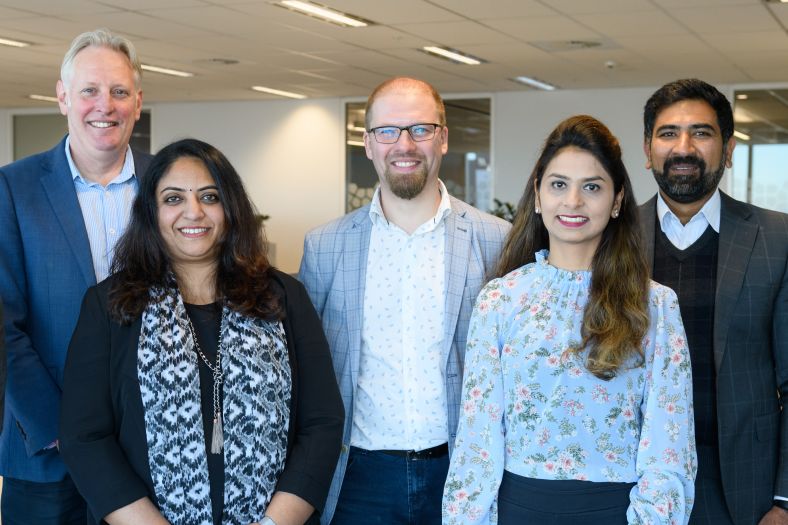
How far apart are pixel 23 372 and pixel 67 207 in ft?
1.62

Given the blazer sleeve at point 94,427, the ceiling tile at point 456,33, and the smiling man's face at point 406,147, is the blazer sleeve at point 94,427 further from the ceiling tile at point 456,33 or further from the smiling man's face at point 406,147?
the ceiling tile at point 456,33

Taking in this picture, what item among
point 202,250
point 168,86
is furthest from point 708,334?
point 168,86

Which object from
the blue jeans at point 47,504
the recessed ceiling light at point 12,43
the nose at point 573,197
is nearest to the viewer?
the nose at point 573,197

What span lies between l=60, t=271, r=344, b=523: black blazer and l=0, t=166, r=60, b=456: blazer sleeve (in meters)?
0.31

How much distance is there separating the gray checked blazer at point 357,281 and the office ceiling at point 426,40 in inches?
185

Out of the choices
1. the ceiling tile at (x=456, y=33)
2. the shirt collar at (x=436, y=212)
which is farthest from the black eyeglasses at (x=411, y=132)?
the ceiling tile at (x=456, y=33)

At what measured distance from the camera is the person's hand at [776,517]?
2.59 meters

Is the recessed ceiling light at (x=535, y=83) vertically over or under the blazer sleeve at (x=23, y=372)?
over

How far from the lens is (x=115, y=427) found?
7.24 ft

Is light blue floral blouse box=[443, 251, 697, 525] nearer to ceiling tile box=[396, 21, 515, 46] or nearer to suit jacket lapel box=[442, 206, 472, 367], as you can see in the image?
suit jacket lapel box=[442, 206, 472, 367]

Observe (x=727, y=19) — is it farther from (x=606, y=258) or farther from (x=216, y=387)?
(x=216, y=387)

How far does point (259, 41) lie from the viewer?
9.01m

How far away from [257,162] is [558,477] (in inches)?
532

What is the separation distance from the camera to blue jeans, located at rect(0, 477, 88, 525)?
256 cm
